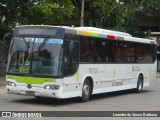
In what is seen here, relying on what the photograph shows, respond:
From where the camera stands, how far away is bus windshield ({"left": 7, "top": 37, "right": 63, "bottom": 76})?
1504 centimetres

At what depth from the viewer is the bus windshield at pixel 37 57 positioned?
49.3 ft

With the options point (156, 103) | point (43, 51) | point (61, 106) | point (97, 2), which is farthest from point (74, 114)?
point (97, 2)

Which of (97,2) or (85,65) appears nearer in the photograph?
(85,65)

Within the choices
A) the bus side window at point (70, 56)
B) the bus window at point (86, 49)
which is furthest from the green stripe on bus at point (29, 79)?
the bus window at point (86, 49)

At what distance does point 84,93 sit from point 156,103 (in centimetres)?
290

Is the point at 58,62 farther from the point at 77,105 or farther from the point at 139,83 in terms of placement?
the point at 139,83

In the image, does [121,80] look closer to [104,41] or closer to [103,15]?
[104,41]

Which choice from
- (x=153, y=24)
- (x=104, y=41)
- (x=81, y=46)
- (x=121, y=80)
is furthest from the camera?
(x=153, y=24)

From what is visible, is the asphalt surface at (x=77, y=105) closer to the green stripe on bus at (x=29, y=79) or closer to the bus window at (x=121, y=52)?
the green stripe on bus at (x=29, y=79)

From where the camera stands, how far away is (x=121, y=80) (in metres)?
20.1

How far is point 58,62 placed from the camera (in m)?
15.1

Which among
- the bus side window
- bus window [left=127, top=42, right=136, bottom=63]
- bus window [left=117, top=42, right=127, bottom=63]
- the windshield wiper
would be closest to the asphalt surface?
the bus side window

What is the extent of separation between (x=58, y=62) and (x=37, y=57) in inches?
29.3

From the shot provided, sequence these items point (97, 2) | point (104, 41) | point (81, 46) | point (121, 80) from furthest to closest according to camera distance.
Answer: point (97, 2) < point (121, 80) < point (104, 41) < point (81, 46)
